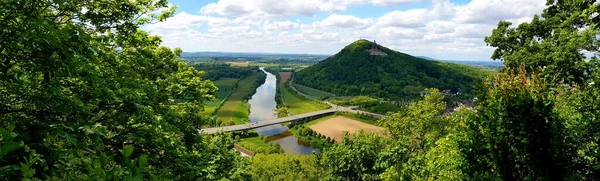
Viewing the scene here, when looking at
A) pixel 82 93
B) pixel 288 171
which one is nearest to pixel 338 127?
pixel 288 171

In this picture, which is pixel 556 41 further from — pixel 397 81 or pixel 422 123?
pixel 397 81

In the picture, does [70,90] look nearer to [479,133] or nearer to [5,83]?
[5,83]

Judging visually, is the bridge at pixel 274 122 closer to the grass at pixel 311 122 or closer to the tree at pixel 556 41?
the grass at pixel 311 122

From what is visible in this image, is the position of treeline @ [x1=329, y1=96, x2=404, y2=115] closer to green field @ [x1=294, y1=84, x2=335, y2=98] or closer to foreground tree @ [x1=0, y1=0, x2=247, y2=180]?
green field @ [x1=294, y1=84, x2=335, y2=98]

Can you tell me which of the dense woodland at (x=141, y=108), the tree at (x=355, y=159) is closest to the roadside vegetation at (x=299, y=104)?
the tree at (x=355, y=159)

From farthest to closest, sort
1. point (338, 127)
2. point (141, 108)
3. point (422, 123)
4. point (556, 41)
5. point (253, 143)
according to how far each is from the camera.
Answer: point (338, 127)
point (253, 143)
point (422, 123)
point (556, 41)
point (141, 108)

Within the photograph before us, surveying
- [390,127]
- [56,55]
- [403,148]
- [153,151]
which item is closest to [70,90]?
[56,55]

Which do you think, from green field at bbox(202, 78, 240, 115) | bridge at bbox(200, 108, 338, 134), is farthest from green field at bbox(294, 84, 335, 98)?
bridge at bbox(200, 108, 338, 134)

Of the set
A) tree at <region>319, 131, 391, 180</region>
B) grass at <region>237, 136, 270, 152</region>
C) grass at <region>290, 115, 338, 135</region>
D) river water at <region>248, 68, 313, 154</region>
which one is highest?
tree at <region>319, 131, 391, 180</region>
